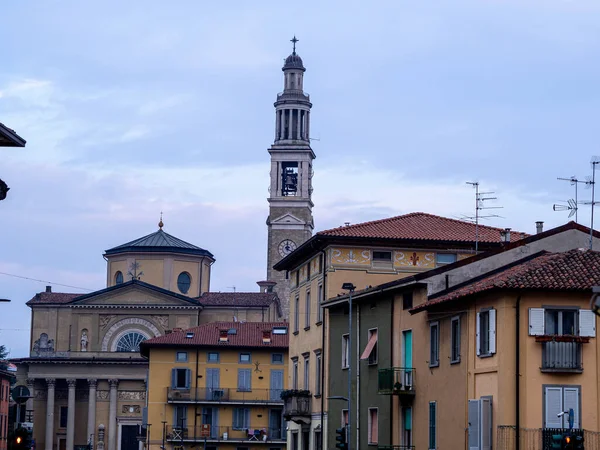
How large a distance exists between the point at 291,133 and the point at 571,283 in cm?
9811

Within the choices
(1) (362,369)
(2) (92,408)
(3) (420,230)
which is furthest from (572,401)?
(2) (92,408)

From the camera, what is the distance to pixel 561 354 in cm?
3419

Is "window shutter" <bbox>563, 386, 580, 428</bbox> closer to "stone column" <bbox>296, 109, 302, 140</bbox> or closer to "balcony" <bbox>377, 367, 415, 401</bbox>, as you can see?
"balcony" <bbox>377, 367, 415, 401</bbox>

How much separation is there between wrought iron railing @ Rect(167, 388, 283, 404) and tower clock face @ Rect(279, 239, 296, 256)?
4513cm

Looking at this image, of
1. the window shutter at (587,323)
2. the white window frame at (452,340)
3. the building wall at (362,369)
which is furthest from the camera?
the building wall at (362,369)

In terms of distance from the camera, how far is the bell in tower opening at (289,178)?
5148 inches

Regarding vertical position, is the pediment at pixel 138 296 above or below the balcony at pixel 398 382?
above

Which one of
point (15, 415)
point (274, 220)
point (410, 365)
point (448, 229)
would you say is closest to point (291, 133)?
point (274, 220)

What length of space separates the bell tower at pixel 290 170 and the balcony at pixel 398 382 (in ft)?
276

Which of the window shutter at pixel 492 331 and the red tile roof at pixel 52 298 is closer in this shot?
the window shutter at pixel 492 331

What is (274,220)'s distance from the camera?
5034 inches

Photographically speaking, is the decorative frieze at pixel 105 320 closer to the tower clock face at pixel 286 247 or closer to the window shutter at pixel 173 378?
the tower clock face at pixel 286 247

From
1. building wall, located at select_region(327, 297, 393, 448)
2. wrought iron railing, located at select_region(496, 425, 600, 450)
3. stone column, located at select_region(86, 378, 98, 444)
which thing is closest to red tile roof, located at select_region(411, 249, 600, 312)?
wrought iron railing, located at select_region(496, 425, 600, 450)

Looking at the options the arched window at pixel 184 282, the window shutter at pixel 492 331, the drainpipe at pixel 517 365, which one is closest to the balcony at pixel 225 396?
the arched window at pixel 184 282
